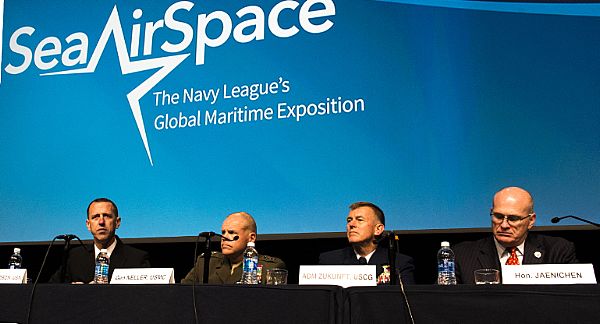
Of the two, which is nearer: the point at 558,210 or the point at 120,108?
the point at 558,210

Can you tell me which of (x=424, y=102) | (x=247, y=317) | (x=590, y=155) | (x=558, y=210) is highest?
(x=424, y=102)

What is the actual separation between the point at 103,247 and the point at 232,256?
77cm

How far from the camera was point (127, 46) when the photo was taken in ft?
14.1

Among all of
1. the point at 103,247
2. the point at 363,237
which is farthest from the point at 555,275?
the point at 103,247

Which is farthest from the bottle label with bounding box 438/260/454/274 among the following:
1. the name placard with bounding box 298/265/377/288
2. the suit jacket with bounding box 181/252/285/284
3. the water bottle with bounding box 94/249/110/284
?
the water bottle with bounding box 94/249/110/284

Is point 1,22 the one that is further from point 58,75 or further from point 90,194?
point 90,194

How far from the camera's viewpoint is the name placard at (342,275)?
2.21 metres

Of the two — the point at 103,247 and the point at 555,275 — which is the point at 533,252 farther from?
the point at 103,247

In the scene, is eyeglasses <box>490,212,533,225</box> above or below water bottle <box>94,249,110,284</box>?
above

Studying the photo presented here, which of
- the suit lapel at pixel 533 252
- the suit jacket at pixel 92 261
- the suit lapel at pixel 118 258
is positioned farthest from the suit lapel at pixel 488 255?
the suit lapel at pixel 118 258

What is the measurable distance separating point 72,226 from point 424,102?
7.48ft

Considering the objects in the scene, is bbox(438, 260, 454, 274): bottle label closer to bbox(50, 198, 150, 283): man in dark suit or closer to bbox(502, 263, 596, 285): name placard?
bbox(502, 263, 596, 285): name placard

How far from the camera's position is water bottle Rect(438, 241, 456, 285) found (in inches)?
102

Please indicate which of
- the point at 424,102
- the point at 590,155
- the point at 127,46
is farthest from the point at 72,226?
the point at 590,155
